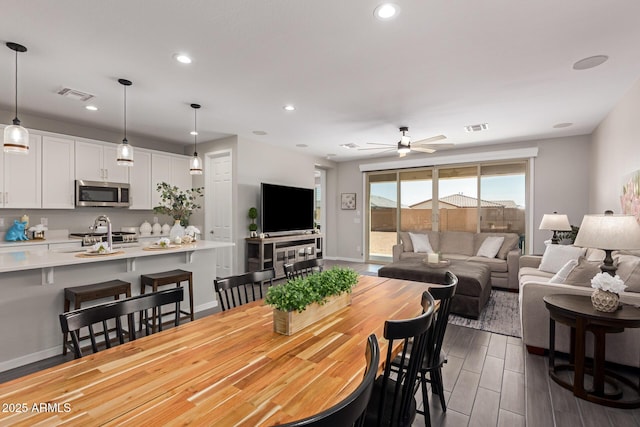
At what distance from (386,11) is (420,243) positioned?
479cm

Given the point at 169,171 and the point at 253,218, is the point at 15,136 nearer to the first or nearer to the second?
the point at 169,171

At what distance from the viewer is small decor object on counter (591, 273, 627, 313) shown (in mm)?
2102

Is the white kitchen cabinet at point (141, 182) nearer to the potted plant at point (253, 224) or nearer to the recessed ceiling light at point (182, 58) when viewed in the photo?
the potted plant at point (253, 224)

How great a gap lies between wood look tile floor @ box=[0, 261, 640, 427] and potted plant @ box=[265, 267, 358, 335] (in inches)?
40.3

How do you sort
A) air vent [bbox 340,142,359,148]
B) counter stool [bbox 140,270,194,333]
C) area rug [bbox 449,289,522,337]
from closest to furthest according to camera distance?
counter stool [bbox 140,270,194,333], area rug [bbox 449,289,522,337], air vent [bbox 340,142,359,148]

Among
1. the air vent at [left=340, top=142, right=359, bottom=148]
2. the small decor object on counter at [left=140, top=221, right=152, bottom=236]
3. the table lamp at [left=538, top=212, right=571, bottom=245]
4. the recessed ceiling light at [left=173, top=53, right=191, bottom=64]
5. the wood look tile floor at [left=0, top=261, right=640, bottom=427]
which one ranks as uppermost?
the recessed ceiling light at [left=173, top=53, right=191, bottom=64]

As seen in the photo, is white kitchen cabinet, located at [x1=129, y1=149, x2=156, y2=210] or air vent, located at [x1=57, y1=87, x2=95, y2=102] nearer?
air vent, located at [x1=57, y1=87, x2=95, y2=102]

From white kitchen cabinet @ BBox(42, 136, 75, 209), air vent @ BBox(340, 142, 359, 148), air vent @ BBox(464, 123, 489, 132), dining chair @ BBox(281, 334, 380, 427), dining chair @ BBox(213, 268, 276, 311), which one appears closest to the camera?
dining chair @ BBox(281, 334, 380, 427)

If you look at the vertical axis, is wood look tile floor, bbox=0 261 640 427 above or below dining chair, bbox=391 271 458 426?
below

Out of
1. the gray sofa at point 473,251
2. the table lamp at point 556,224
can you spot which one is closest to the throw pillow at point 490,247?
the gray sofa at point 473,251

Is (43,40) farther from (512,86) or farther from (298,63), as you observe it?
(512,86)

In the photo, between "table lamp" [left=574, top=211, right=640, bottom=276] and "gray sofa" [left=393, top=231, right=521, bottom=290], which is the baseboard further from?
"gray sofa" [left=393, top=231, right=521, bottom=290]

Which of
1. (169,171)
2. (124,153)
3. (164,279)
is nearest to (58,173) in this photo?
(169,171)

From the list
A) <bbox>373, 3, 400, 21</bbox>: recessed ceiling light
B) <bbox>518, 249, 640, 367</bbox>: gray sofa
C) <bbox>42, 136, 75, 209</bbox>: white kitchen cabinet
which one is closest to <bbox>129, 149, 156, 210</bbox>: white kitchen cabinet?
<bbox>42, 136, 75, 209</bbox>: white kitchen cabinet
